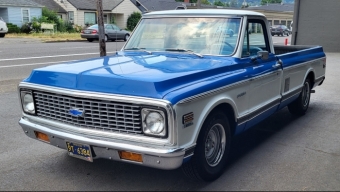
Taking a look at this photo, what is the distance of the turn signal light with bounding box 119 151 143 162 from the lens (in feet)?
11.5

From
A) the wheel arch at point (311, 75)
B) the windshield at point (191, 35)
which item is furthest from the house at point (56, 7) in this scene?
the windshield at point (191, 35)

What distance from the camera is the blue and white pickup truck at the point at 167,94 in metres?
3.45

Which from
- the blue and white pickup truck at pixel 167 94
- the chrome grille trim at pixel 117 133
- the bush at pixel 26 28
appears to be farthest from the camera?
the bush at pixel 26 28

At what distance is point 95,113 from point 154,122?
0.62m

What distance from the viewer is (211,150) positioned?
4188 millimetres

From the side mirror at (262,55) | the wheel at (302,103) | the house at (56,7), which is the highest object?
the house at (56,7)

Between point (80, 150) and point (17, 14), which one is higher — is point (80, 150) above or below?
below

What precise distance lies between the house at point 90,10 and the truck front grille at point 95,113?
43.6m

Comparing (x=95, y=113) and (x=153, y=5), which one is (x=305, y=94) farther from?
(x=153, y=5)

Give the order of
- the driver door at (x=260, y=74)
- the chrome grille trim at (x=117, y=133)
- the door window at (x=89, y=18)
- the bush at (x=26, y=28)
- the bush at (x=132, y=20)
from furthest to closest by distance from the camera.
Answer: the bush at (x=132, y=20) < the door window at (x=89, y=18) < the bush at (x=26, y=28) < the driver door at (x=260, y=74) < the chrome grille trim at (x=117, y=133)

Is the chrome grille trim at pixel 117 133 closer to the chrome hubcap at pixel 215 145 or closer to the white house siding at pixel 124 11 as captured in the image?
the chrome hubcap at pixel 215 145

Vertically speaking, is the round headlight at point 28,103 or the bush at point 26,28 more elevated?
the round headlight at point 28,103

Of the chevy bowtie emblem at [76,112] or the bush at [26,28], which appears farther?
the bush at [26,28]

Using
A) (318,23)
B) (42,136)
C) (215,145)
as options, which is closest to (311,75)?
(215,145)
